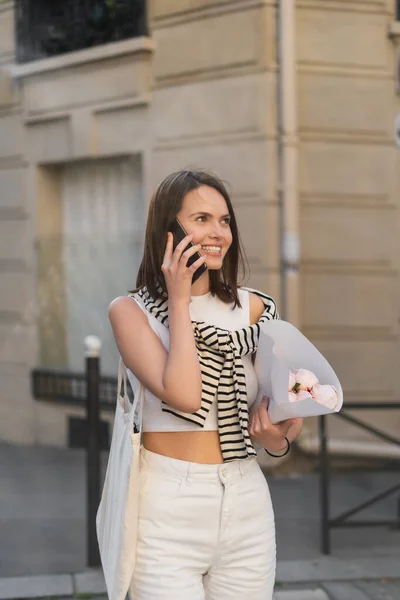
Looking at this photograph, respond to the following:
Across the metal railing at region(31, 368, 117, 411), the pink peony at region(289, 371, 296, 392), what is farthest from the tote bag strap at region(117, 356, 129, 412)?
the metal railing at region(31, 368, 117, 411)

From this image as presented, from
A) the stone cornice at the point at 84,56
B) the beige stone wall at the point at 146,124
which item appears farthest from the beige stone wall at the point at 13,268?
the stone cornice at the point at 84,56

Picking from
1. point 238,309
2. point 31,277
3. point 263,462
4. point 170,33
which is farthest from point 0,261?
point 238,309

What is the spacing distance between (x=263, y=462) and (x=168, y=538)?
4.89m

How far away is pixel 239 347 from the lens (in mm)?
2475

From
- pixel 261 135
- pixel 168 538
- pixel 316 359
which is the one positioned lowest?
pixel 168 538

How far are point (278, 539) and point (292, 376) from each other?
11.3 feet

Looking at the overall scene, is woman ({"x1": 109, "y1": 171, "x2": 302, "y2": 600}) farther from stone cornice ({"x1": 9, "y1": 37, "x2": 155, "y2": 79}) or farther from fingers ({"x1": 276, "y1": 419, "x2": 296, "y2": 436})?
stone cornice ({"x1": 9, "y1": 37, "x2": 155, "y2": 79})

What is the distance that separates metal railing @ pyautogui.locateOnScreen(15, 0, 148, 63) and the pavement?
3.71 m

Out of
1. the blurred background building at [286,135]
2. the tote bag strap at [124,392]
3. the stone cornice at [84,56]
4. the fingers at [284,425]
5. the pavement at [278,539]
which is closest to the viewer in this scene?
the fingers at [284,425]

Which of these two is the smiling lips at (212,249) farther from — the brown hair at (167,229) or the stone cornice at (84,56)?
the stone cornice at (84,56)

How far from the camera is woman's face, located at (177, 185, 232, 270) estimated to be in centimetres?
246

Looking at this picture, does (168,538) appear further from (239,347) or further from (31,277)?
(31,277)

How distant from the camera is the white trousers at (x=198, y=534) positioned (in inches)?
94.3

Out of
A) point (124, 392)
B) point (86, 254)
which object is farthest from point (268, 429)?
point (86, 254)
